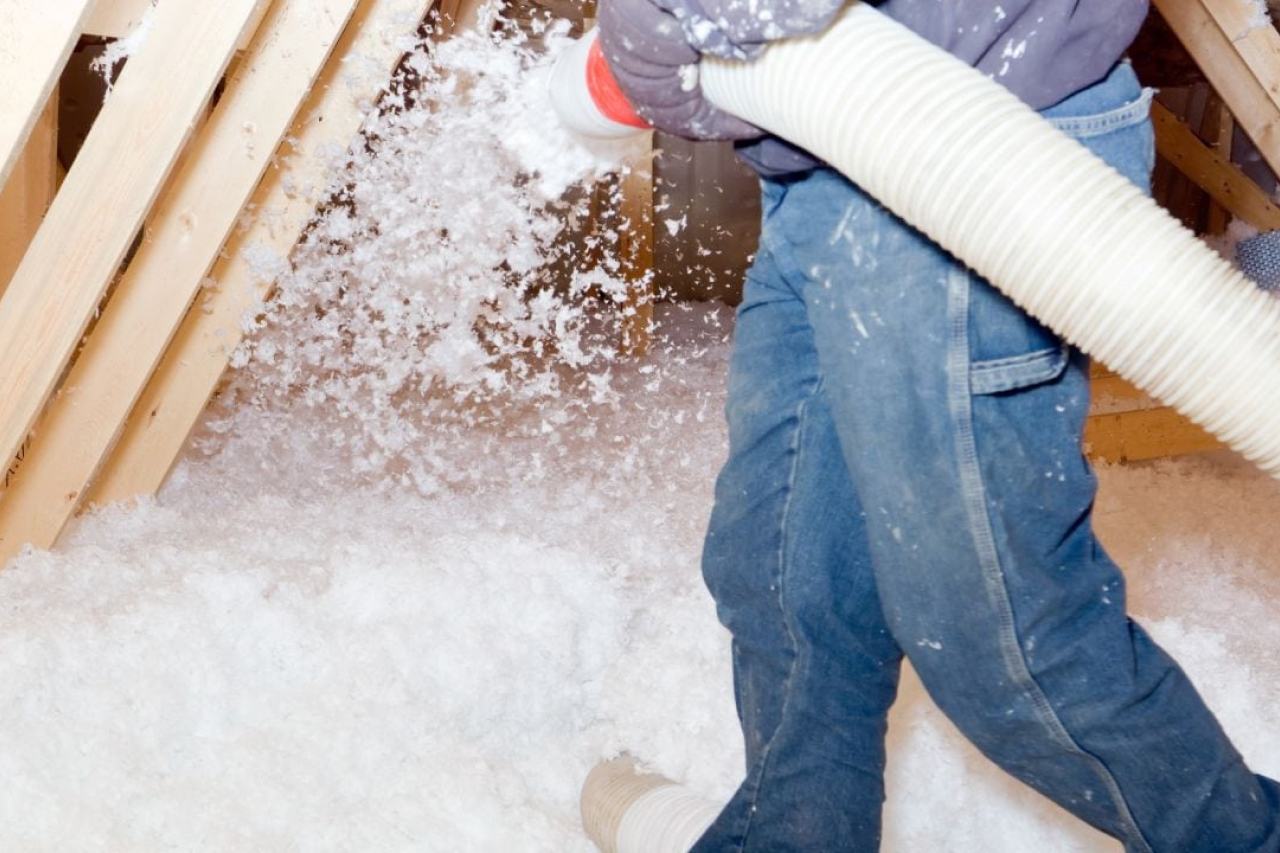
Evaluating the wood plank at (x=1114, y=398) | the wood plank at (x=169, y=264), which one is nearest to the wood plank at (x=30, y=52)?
the wood plank at (x=169, y=264)

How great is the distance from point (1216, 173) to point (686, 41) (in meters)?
2.54

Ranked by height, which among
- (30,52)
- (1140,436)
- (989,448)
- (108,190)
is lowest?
(108,190)

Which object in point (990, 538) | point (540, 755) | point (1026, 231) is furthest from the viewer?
point (540, 755)

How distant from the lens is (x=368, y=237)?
207 centimetres

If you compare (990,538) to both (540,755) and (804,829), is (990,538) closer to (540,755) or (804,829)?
(804,829)

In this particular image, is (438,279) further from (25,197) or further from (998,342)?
(998,342)

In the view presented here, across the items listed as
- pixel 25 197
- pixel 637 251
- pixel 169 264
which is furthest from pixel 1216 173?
pixel 25 197

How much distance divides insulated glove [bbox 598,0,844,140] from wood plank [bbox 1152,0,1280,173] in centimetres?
120

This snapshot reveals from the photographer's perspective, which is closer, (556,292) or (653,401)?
(653,401)

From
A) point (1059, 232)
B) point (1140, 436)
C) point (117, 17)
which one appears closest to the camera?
point (1059, 232)

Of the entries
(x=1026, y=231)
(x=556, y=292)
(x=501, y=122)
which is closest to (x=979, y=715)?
(x=1026, y=231)

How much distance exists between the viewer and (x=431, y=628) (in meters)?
1.29

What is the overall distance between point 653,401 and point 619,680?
118cm

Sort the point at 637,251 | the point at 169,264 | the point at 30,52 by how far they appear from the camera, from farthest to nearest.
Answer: the point at 637,251 < the point at 169,264 < the point at 30,52
